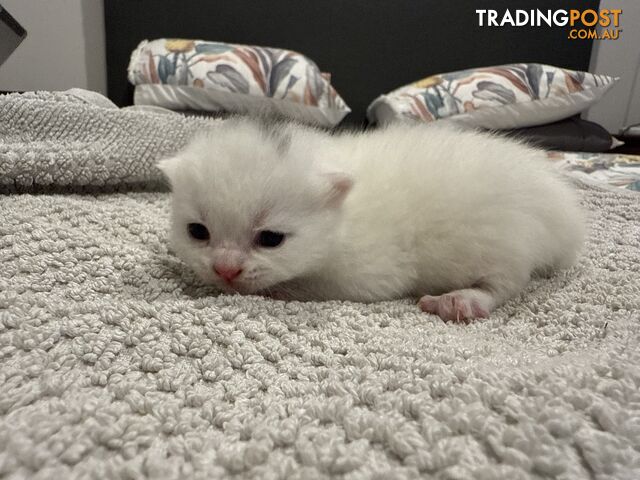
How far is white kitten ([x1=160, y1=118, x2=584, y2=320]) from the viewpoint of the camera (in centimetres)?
83

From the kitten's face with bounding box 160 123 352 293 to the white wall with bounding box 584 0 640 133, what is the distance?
3.28 metres

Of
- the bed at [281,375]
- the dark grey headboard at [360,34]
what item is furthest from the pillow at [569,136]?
the bed at [281,375]

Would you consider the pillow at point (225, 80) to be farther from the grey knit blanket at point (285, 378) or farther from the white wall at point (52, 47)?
the grey knit blanket at point (285, 378)

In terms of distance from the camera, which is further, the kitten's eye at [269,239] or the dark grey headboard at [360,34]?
the dark grey headboard at [360,34]

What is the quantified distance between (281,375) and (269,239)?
315 millimetres

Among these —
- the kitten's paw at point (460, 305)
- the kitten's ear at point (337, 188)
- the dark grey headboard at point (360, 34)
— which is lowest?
the kitten's paw at point (460, 305)

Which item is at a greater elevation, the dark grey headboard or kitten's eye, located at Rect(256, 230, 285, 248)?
the dark grey headboard

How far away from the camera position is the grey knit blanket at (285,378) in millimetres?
429

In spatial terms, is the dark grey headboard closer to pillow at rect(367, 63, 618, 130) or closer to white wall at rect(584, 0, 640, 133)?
white wall at rect(584, 0, 640, 133)

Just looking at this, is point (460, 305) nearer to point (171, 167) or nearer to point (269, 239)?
point (269, 239)

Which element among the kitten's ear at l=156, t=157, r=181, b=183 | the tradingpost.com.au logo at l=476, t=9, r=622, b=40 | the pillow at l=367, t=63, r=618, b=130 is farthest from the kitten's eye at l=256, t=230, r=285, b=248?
the tradingpost.com.au logo at l=476, t=9, r=622, b=40

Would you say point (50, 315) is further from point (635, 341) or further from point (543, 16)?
point (543, 16)

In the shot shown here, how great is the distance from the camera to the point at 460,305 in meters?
0.84

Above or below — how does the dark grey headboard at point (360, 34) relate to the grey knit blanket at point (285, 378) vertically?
above
